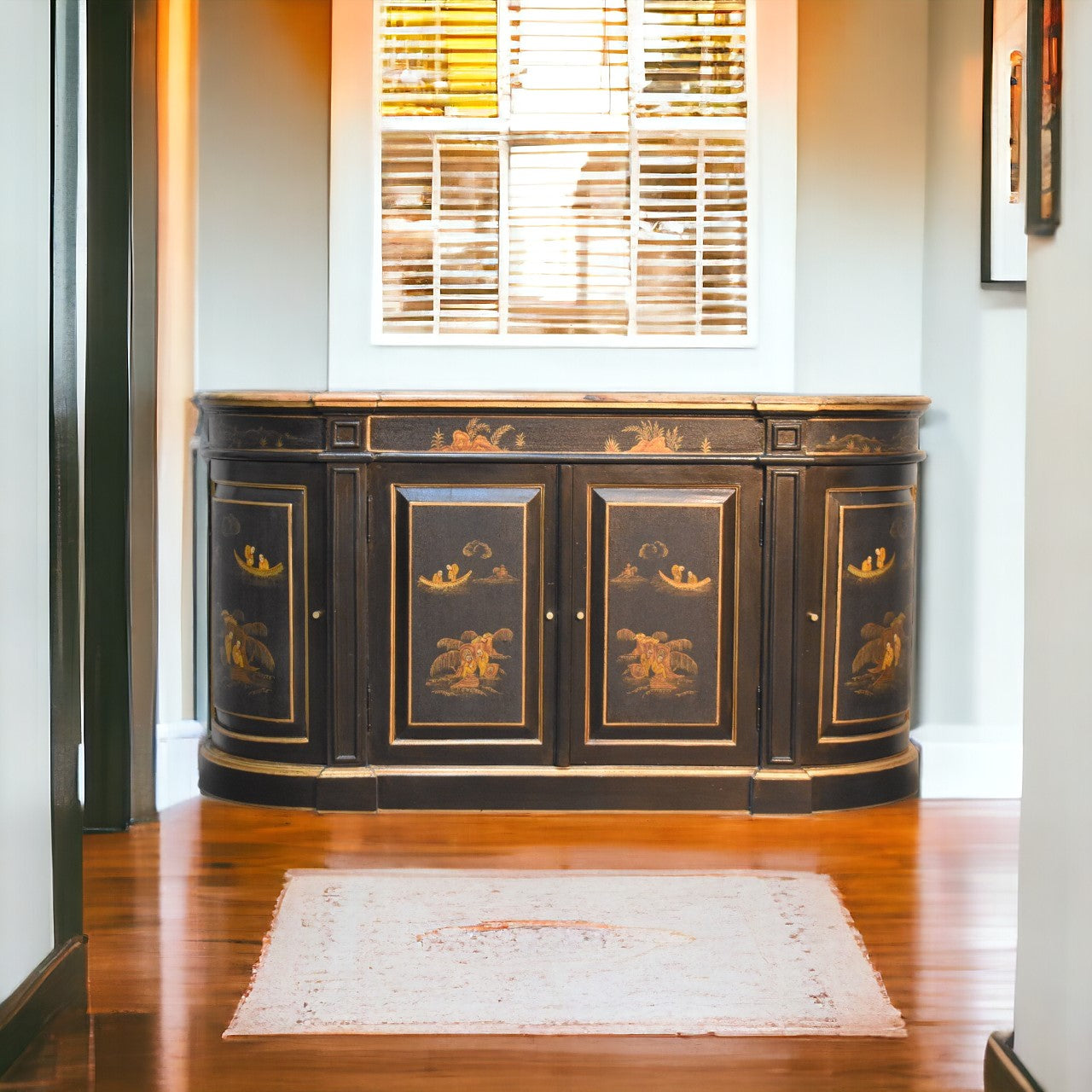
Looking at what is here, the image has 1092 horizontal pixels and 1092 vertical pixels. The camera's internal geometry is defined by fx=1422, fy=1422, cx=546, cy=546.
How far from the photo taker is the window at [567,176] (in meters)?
4.49

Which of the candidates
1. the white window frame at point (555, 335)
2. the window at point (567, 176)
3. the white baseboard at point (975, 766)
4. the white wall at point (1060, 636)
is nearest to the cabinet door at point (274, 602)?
the white window frame at point (555, 335)

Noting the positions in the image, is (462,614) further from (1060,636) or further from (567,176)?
(1060,636)

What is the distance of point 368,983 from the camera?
9.84ft

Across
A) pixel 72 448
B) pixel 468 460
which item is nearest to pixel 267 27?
pixel 468 460

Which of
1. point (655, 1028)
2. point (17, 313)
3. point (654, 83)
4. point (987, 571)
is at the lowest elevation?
point (655, 1028)

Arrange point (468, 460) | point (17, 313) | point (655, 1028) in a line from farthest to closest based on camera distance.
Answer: point (468, 460)
point (655, 1028)
point (17, 313)

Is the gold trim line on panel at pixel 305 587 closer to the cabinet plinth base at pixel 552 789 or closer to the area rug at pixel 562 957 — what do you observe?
the cabinet plinth base at pixel 552 789

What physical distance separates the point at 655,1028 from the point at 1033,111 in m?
1.82

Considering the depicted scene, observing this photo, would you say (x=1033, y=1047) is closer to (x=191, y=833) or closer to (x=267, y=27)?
(x=191, y=833)

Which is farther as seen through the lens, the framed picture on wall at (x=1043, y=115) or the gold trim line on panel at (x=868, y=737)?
the gold trim line on panel at (x=868, y=737)

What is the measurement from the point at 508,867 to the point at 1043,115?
2278mm

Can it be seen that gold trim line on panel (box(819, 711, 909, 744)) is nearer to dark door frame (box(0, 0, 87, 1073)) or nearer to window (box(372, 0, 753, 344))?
window (box(372, 0, 753, 344))

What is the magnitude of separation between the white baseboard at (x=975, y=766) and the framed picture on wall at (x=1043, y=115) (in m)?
2.45

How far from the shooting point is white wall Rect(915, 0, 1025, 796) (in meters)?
4.40
